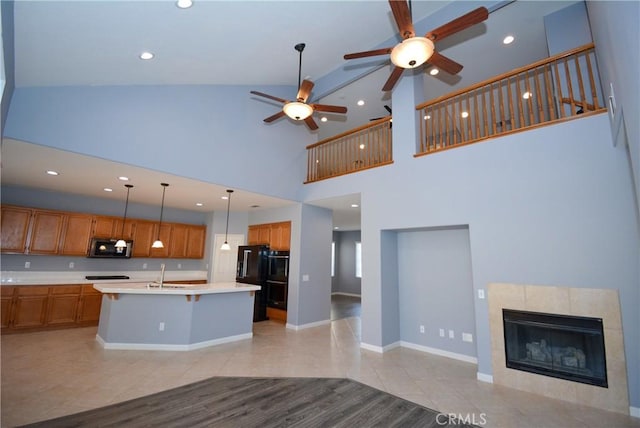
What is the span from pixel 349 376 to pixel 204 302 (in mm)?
2705

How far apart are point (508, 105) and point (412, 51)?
11.9 feet

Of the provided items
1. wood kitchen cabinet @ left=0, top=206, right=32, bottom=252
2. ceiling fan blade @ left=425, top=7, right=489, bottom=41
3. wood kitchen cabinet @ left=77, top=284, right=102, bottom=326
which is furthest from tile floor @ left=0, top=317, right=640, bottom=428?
ceiling fan blade @ left=425, top=7, right=489, bottom=41

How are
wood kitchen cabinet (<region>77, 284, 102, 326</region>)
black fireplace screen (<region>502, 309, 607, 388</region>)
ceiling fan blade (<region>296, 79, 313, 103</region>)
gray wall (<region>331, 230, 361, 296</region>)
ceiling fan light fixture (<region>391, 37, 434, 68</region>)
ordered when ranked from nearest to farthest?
ceiling fan light fixture (<region>391, 37, 434, 68</region>) < black fireplace screen (<region>502, 309, 607, 388</region>) < ceiling fan blade (<region>296, 79, 313, 103</region>) < wood kitchen cabinet (<region>77, 284, 102, 326</region>) < gray wall (<region>331, 230, 361, 296</region>)

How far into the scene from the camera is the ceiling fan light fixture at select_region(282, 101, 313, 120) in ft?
13.7

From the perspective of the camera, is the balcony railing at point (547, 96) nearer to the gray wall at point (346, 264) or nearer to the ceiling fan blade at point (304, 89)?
the ceiling fan blade at point (304, 89)

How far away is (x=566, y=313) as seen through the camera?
3.24 metres

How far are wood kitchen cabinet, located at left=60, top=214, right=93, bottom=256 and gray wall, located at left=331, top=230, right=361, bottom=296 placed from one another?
858 centimetres

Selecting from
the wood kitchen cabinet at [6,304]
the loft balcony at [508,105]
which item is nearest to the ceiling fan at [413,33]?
the loft balcony at [508,105]

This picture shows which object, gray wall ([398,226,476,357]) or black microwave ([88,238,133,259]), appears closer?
gray wall ([398,226,476,357])

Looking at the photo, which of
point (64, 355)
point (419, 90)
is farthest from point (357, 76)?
point (64, 355)

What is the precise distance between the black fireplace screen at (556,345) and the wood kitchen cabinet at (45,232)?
8301mm

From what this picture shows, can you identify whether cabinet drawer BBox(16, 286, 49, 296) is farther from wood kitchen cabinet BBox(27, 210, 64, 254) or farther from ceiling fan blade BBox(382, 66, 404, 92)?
ceiling fan blade BBox(382, 66, 404, 92)

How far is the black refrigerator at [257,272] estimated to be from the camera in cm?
698

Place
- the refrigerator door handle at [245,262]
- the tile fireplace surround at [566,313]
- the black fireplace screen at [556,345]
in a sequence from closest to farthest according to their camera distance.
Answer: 1. the tile fireplace surround at [566,313]
2. the black fireplace screen at [556,345]
3. the refrigerator door handle at [245,262]
